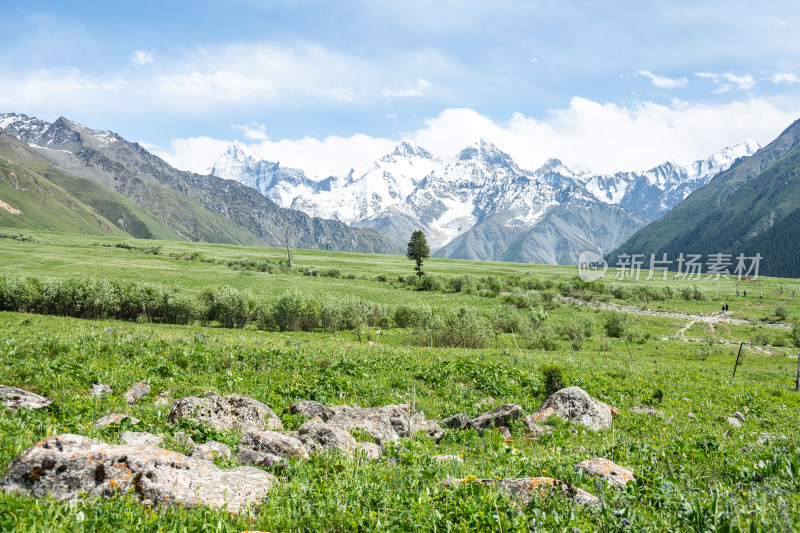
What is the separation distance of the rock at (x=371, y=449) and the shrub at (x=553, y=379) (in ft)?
36.0

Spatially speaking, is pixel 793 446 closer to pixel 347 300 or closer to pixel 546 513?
pixel 546 513

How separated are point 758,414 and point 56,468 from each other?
2344cm

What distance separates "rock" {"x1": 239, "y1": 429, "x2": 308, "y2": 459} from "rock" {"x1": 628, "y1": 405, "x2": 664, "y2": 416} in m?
14.0

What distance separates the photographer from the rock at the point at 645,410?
1619 cm

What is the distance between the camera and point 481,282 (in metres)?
111

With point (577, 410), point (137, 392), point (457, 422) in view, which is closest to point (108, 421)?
point (137, 392)

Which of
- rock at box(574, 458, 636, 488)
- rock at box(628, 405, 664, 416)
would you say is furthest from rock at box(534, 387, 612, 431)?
rock at box(574, 458, 636, 488)

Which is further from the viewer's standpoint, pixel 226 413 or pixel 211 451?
pixel 226 413

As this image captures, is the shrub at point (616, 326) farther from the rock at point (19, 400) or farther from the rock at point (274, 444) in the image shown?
the rock at point (19, 400)

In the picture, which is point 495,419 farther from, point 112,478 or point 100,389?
point 100,389

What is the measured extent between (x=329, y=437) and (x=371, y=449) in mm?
1085

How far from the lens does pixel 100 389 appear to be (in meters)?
13.8

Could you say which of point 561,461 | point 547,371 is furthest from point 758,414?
point 561,461

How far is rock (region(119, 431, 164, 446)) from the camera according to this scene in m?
8.64
